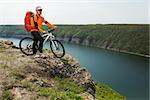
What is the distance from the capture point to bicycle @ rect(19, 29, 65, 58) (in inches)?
829

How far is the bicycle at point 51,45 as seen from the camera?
2105 cm

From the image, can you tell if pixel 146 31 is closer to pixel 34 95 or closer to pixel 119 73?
pixel 119 73

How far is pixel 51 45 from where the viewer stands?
842 inches

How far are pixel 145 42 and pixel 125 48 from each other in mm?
13550

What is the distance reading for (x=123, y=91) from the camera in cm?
5994

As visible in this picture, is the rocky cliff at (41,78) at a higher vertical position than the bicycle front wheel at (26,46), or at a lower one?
lower

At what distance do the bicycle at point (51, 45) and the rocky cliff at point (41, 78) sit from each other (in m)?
0.45

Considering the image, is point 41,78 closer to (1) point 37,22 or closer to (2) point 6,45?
(1) point 37,22

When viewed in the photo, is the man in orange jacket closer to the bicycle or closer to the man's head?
the man's head

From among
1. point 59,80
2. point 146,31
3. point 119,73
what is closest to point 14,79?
point 59,80

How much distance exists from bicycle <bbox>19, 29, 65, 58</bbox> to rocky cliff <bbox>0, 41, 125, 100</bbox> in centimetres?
45

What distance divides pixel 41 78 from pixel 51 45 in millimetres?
3729

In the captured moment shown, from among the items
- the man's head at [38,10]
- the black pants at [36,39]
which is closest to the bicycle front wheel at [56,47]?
the black pants at [36,39]

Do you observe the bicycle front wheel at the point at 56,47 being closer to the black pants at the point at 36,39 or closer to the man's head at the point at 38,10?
the black pants at the point at 36,39
